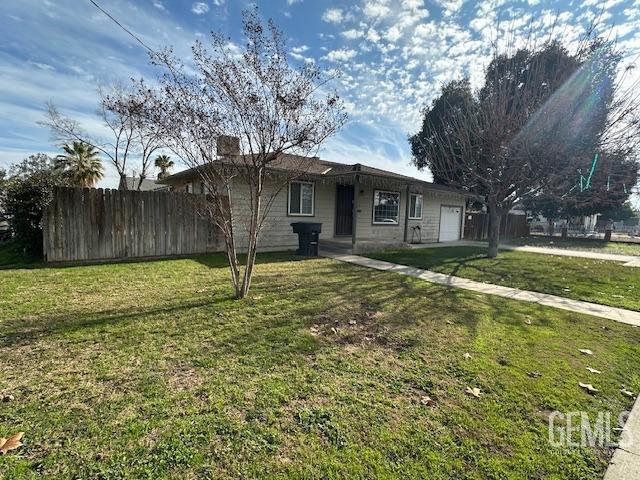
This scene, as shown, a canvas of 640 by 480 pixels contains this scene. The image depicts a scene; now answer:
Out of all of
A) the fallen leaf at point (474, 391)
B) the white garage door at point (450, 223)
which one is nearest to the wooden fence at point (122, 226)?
the fallen leaf at point (474, 391)

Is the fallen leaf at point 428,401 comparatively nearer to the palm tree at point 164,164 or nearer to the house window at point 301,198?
the house window at point 301,198

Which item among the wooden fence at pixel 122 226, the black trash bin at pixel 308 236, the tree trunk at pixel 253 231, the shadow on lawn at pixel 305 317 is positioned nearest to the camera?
the shadow on lawn at pixel 305 317

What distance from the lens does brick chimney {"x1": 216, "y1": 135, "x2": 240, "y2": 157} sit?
15.7 ft

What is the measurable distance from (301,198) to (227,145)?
7.17m

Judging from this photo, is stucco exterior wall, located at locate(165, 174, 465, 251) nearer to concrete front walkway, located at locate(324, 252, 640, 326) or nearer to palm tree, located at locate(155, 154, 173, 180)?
concrete front walkway, located at locate(324, 252, 640, 326)

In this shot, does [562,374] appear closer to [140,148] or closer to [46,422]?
[46,422]

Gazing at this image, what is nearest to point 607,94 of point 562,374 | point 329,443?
point 562,374

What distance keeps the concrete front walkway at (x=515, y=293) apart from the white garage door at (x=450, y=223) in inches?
382

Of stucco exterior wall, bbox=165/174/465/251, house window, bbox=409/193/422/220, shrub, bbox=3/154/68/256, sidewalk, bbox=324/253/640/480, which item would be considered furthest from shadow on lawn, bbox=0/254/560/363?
house window, bbox=409/193/422/220

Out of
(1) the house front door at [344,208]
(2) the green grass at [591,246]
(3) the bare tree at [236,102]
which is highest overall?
(3) the bare tree at [236,102]

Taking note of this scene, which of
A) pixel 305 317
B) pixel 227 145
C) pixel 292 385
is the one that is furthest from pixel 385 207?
pixel 292 385

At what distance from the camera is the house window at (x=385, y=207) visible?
14.1 metres

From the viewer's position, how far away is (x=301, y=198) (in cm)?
1195

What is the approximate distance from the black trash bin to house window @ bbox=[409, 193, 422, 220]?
285 inches
